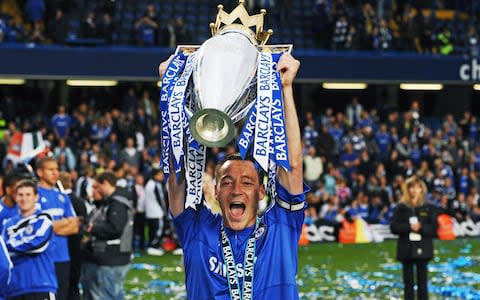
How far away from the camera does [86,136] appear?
89.6ft

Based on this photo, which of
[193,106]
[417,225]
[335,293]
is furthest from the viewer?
[335,293]

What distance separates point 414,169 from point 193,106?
79.0ft

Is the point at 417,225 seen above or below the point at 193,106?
below

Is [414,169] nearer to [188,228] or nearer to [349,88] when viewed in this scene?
[349,88]

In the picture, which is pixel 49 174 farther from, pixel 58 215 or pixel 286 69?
pixel 286 69

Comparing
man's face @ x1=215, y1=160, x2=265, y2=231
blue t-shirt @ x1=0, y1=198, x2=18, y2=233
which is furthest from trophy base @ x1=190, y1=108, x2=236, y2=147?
blue t-shirt @ x1=0, y1=198, x2=18, y2=233

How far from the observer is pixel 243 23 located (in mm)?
6012

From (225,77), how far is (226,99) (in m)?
0.14

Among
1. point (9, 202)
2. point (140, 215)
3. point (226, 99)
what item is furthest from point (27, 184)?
point (140, 215)

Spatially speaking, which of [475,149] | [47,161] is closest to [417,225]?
[47,161]

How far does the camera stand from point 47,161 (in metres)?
11.5

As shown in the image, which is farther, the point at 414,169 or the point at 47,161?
the point at 414,169

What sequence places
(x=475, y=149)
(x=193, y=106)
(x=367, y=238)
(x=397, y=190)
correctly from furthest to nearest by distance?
(x=475, y=149) → (x=397, y=190) → (x=367, y=238) → (x=193, y=106)

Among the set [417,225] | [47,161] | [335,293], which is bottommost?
[335,293]
